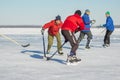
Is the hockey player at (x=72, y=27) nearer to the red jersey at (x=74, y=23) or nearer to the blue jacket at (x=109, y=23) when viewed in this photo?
the red jersey at (x=74, y=23)

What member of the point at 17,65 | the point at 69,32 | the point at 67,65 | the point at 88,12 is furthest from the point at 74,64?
the point at 88,12

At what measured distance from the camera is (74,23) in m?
8.52

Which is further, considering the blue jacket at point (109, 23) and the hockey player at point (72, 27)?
the blue jacket at point (109, 23)

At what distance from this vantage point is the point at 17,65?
8500 mm

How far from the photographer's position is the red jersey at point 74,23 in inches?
334

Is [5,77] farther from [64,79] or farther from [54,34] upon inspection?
[54,34]

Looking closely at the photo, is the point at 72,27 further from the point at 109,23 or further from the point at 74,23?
the point at 109,23

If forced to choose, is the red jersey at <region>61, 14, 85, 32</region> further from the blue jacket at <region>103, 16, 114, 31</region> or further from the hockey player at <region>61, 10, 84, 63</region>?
the blue jacket at <region>103, 16, 114, 31</region>

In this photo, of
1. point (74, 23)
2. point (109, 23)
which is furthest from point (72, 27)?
point (109, 23)

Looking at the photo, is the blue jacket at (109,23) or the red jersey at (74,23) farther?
the blue jacket at (109,23)

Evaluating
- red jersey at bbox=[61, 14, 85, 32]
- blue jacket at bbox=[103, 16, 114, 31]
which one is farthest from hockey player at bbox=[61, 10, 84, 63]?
blue jacket at bbox=[103, 16, 114, 31]

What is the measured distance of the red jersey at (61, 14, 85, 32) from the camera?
27.9ft

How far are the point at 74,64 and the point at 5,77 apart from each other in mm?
2485

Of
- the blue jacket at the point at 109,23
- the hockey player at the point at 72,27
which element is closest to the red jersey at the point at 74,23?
the hockey player at the point at 72,27
